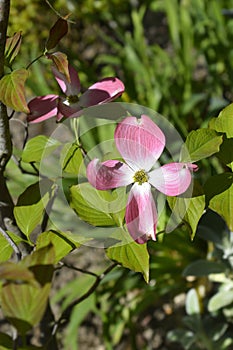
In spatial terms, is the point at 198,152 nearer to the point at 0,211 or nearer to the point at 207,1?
the point at 0,211

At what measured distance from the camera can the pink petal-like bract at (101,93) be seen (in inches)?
27.2

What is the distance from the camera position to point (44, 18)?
2213 millimetres

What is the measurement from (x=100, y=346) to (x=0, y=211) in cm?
91

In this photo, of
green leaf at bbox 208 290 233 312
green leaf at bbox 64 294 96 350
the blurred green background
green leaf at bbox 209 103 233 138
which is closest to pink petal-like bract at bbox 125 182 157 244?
green leaf at bbox 209 103 233 138

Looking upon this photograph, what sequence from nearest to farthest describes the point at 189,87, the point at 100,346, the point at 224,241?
1. the point at 224,241
2. the point at 100,346
3. the point at 189,87

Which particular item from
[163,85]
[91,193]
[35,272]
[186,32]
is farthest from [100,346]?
[35,272]

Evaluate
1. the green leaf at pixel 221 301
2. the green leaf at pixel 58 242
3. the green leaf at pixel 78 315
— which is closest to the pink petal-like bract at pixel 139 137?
the green leaf at pixel 58 242

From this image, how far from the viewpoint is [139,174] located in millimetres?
624

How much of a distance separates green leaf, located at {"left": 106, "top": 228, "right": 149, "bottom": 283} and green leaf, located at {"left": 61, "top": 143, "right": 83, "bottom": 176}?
3.3 inches

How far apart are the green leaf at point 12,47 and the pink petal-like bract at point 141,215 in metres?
0.19

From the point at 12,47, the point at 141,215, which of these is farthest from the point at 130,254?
the point at 12,47

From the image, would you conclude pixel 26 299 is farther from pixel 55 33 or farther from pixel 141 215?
pixel 55 33

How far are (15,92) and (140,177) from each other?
6.0 inches

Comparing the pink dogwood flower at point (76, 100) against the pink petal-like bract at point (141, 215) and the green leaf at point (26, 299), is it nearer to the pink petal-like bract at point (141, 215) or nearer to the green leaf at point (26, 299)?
the pink petal-like bract at point (141, 215)
